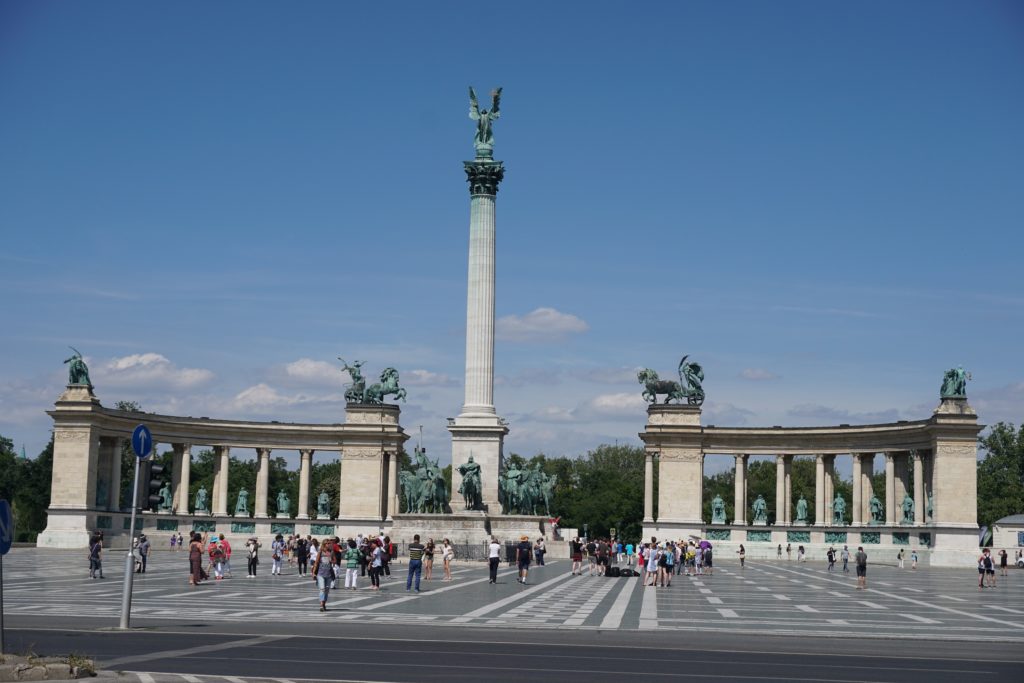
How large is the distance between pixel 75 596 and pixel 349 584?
10.9 metres

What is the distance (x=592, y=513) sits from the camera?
156 meters

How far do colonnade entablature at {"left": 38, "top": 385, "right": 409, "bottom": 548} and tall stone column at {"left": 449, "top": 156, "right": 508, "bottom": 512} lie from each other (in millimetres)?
30965

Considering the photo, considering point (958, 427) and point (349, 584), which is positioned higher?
point (958, 427)

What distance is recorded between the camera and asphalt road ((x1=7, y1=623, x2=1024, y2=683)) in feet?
70.8

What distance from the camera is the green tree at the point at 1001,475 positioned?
131m

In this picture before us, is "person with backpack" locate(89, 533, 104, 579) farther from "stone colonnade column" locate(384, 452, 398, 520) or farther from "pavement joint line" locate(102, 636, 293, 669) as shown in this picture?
"stone colonnade column" locate(384, 452, 398, 520)

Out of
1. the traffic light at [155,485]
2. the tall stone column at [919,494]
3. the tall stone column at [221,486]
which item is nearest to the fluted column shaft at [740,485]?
the tall stone column at [919,494]

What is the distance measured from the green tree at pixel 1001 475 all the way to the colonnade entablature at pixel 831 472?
24.3 metres

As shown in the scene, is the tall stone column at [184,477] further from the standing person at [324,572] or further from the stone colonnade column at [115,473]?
the standing person at [324,572]

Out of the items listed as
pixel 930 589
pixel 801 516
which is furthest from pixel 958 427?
pixel 930 589

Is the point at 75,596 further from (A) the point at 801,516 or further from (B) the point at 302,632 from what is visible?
(A) the point at 801,516

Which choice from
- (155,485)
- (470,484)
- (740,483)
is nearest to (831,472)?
(740,483)

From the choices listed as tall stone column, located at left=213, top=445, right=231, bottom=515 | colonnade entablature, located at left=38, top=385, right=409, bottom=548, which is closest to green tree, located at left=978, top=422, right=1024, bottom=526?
colonnade entablature, located at left=38, top=385, right=409, bottom=548

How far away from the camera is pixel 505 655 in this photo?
24.6m
